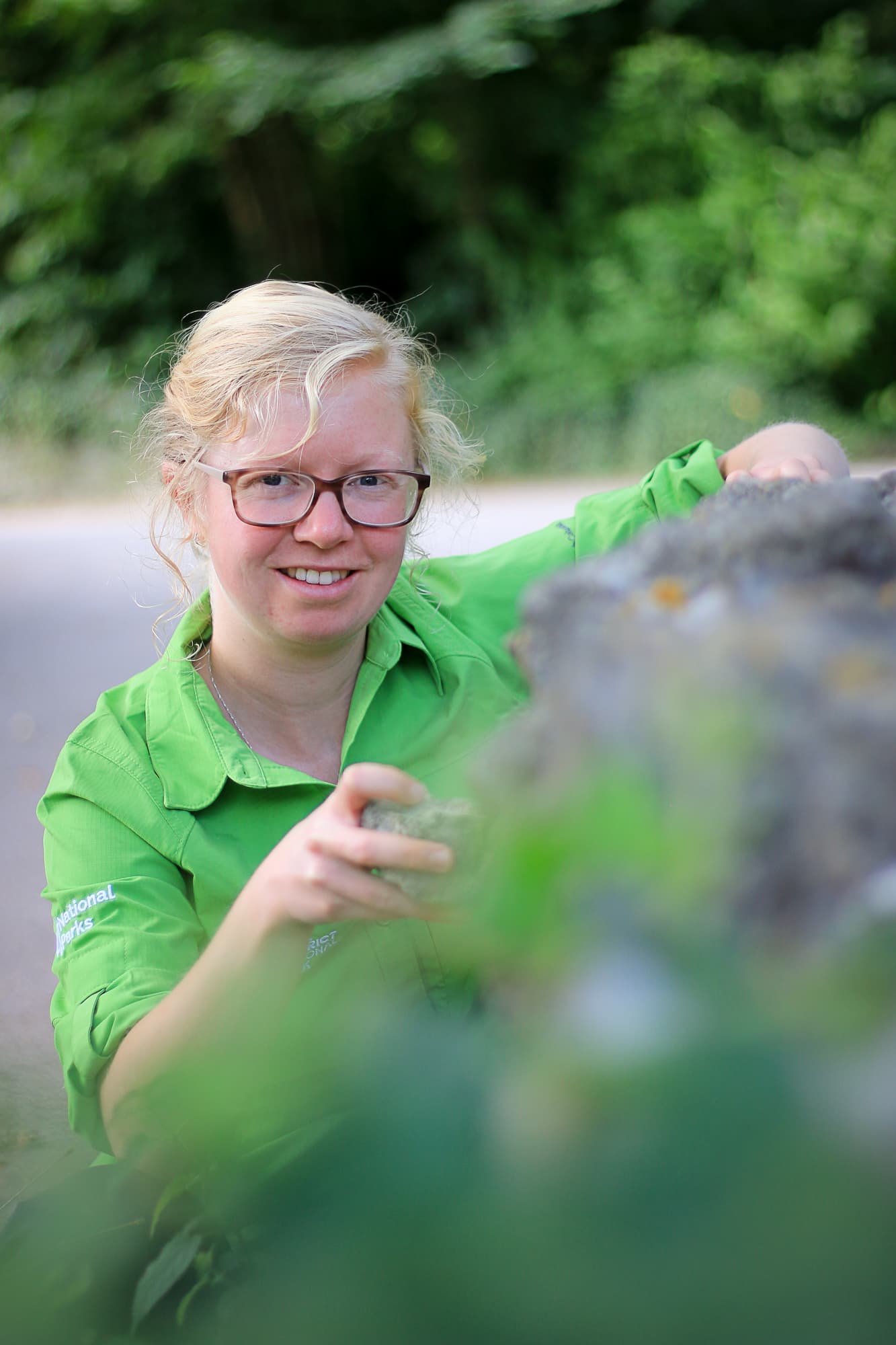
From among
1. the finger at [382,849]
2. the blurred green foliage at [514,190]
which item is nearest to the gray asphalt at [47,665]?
the finger at [382,849]

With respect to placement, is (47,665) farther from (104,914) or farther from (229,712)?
(104,914)

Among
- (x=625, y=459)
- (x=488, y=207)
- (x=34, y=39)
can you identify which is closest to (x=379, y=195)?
(x=488, y=207)

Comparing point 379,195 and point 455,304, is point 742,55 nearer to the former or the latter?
point 455,304

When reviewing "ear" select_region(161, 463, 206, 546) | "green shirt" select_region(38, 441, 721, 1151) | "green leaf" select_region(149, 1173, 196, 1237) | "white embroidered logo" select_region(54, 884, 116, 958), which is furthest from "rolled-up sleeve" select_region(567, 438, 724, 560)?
"green leaf" select_region(149, 1173, 196, 1237)

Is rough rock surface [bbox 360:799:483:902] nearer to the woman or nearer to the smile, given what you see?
the woman

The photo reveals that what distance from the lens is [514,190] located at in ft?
43.0

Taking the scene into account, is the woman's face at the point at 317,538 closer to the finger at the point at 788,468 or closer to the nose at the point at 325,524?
the nose at the point at 325,524

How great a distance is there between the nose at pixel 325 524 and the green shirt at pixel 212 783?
25cm

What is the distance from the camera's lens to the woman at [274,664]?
50.8 inches

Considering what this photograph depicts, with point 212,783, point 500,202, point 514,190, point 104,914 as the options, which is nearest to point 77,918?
point 104,914

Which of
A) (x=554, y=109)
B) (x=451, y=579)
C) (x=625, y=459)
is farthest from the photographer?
(x=554, y=109)

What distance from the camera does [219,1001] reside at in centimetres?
99

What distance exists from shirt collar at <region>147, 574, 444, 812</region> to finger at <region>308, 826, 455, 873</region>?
0.66 metres

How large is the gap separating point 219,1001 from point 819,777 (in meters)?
0.63
